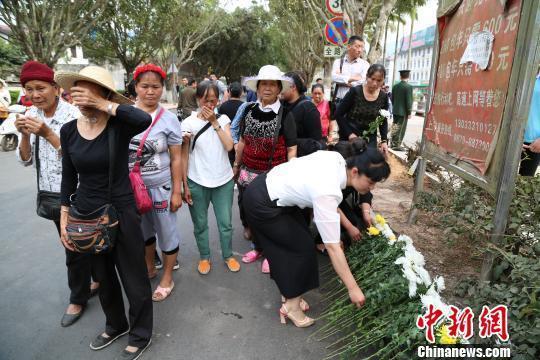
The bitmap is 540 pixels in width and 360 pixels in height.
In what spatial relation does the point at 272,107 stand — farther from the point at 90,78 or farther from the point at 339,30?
the point at 339,30

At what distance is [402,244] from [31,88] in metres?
2.68

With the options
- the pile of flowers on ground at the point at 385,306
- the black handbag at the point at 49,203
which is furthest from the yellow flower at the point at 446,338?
the black handbag at the point at 49,203

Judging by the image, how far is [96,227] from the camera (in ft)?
6.70

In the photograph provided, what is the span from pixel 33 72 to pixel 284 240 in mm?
1949

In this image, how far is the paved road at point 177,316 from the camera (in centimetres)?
235

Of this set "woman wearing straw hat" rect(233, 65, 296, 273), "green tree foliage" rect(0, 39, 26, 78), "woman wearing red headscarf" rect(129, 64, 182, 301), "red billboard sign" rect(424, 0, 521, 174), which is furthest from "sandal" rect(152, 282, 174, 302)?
"green tree foliage" rect(0, 39, 26, 78)

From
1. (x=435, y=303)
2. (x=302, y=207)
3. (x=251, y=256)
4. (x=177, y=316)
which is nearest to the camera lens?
(x=435, y=303)

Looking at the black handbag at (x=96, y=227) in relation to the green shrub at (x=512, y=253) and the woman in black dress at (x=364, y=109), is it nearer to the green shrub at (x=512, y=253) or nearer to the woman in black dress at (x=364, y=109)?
the green shrub at (x=512, y=253)

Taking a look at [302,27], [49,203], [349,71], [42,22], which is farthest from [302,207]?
[302,27]

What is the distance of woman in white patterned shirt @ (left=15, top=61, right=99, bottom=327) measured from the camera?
7.55 feet

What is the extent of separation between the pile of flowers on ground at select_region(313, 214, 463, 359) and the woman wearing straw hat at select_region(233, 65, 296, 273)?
3.45ft

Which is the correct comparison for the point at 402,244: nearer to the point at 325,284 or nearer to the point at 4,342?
the point at 325,284

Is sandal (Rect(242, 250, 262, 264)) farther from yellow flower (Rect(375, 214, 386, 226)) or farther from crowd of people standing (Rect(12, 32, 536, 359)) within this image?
yellow flower (Rect(375, 214, 386, 226))

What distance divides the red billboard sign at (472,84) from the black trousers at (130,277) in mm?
2371
